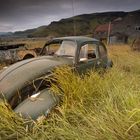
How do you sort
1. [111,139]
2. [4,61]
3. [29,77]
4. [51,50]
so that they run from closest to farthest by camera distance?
[111,139] → [29,77] → [51,50] → [4,61]

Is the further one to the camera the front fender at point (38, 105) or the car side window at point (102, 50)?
the car side window at point (102, 50)

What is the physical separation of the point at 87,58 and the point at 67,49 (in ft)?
2.27

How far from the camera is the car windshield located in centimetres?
743

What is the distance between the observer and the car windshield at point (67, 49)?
24.4 feet

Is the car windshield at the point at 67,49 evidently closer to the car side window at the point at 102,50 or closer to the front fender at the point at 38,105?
the car side window at the point at 102,50

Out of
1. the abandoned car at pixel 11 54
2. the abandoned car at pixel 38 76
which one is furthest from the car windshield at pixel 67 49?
the abandoned car at pixel 11 54

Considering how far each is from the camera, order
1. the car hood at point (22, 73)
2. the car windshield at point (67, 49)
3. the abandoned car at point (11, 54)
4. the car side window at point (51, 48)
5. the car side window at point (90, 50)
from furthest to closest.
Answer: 1. the abandoned car at point (11, 54)
2. the car side window at point (51, 48)
3. the car side window at point (90, 50)
4. the car windshield at point (67, 49)
5. the car hood at point (22, 73)

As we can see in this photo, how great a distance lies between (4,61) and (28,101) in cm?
703

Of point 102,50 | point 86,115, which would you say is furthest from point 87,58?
point 86,115

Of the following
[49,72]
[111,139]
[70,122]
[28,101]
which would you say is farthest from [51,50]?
[111,139]

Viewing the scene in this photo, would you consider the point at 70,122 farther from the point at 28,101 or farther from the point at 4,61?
the point at 4,61

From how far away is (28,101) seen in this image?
5.60 meters

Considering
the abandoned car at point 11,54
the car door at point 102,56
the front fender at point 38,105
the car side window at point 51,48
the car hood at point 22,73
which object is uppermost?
the car hood at point 22,73

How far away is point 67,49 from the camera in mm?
7578
